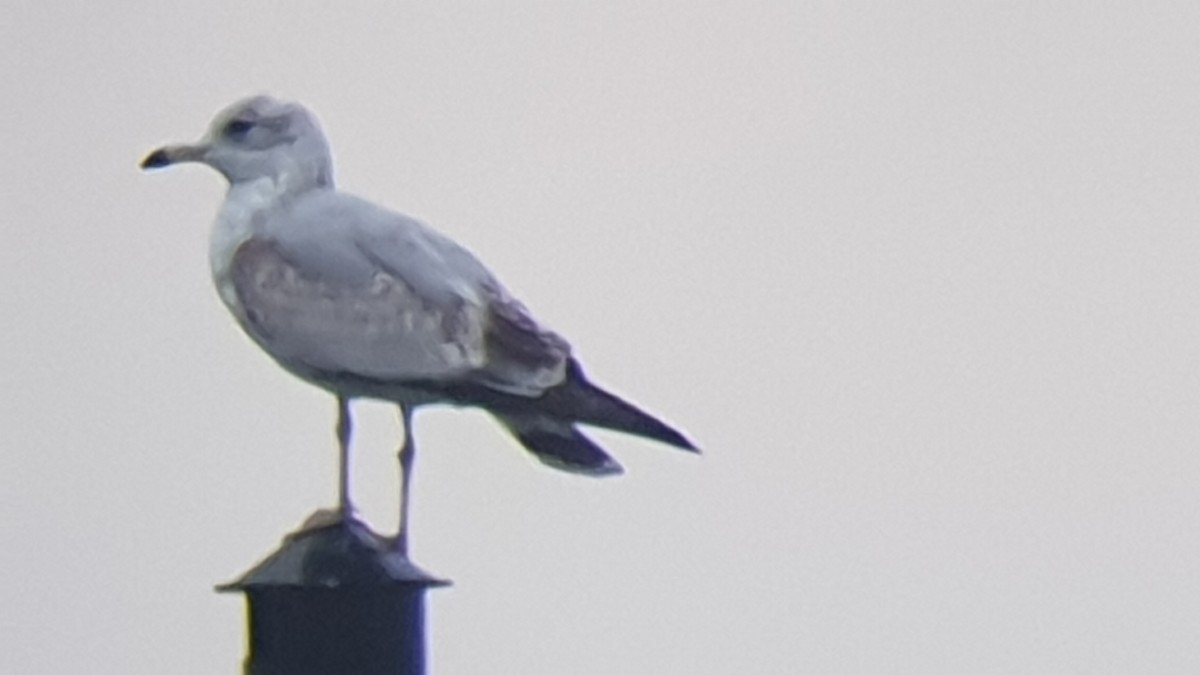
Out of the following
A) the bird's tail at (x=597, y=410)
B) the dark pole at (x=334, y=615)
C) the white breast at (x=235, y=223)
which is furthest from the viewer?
the white breast at (x=235, y=223)

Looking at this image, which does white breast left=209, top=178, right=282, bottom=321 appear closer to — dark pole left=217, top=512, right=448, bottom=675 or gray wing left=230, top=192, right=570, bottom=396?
gray wing left=230, top=192, right=570, bottom=396

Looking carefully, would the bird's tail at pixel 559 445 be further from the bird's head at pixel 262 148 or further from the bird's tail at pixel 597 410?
the bird's head at pixel 262 148

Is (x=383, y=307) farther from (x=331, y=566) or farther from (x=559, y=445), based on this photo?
(x=331, y=566)

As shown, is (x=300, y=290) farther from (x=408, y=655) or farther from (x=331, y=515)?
(x=408, y=655)

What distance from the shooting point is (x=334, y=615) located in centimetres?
617

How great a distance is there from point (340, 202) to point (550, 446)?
2.90 feet

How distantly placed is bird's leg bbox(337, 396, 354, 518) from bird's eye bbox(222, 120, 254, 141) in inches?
29.9

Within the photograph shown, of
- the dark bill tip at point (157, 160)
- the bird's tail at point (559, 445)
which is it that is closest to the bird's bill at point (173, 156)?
the dark bill tip at point (157, 160)

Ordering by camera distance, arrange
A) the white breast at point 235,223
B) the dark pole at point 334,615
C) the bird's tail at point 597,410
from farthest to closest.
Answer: the white breast at point 235,223 < the bird's tail at point 597,410 < the dark pole at point 334,615

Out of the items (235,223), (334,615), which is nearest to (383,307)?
(235,223)

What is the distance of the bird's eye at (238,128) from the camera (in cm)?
727

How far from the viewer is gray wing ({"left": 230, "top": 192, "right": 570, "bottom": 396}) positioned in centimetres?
697

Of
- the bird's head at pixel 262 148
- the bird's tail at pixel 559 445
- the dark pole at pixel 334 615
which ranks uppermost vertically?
the bird's head at pixel 262 148

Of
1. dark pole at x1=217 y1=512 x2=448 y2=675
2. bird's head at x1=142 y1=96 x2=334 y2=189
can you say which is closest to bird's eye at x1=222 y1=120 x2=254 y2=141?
bird's head at x1=142 y1=96 x2=334 y2=189
